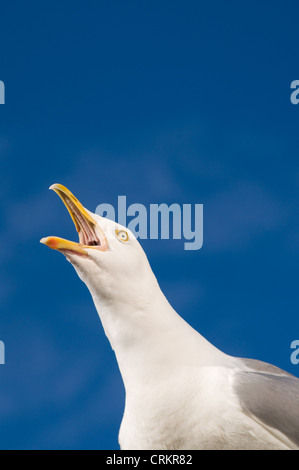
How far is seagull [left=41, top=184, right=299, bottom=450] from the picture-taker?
4539 millimetres

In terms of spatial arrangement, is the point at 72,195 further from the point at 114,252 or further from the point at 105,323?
the point at 105,323

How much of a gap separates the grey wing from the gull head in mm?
907

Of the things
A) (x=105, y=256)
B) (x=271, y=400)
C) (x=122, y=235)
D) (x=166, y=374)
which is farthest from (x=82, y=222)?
(x=271, y=400)

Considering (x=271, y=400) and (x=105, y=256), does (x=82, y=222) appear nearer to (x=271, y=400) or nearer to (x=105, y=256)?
(x=105, y=256)

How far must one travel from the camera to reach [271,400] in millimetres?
4621

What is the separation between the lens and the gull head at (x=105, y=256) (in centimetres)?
493

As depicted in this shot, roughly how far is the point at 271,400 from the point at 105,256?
1.48 m

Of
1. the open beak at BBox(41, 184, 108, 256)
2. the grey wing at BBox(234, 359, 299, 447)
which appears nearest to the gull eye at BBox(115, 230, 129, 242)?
the open beak at BBox(41, 184, 108, 256)

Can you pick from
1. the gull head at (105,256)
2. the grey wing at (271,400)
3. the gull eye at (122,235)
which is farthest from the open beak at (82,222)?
the grey wing at (271,400)

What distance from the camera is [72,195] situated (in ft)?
17.7

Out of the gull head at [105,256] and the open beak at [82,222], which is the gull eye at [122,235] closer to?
the gull head at [105,256]

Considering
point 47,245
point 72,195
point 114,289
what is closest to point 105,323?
point 114,289

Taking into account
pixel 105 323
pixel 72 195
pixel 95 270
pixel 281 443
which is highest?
pixel 72 195

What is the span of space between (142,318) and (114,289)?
28cm
